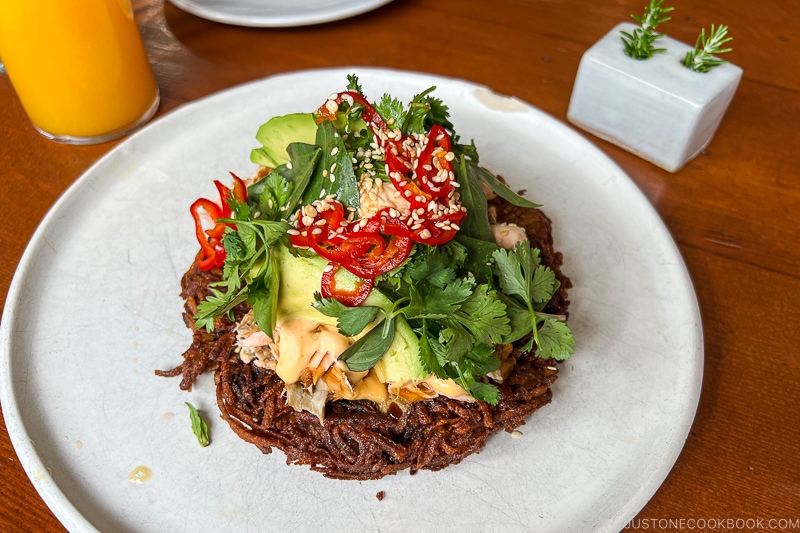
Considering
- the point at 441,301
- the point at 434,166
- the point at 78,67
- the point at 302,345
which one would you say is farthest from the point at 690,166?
the point at 78,67

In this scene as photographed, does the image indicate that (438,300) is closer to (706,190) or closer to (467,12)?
(706,190)

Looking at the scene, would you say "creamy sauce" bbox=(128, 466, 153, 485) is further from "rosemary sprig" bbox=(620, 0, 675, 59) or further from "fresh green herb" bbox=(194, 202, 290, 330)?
"rosemary sprig" bbox=(620, 0, 675, 59)

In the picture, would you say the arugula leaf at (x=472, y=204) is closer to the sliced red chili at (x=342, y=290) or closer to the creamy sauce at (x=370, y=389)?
the sliced red chili at (x=342, y=290)

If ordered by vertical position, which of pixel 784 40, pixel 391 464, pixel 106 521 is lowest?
pixel 106 521

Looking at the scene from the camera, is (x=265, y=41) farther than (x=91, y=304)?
Yes

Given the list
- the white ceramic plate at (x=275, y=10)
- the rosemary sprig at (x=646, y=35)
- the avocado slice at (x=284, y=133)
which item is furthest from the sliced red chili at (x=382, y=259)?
the white ceramic plate at (x=275, y=10)

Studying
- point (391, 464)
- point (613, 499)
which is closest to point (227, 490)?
point (391, 464)

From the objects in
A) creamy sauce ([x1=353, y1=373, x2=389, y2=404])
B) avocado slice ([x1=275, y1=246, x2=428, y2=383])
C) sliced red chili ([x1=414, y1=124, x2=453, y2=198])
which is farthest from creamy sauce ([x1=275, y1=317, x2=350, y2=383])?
sliced red chili ([x1=414, y1=124, x2=453, y2=198])
